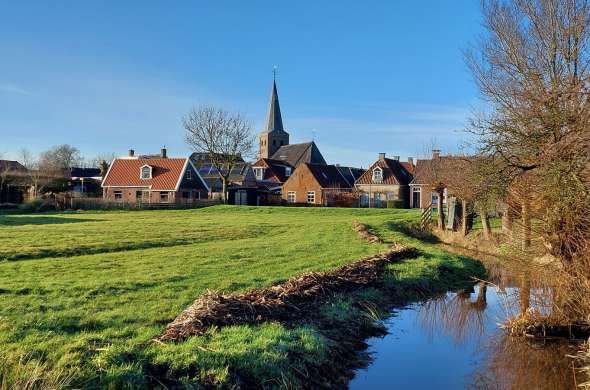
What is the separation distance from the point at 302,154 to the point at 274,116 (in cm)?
1868

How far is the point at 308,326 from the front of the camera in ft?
27.6

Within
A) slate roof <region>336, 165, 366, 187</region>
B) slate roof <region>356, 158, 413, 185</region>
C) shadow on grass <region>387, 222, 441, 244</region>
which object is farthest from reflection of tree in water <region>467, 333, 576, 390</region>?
slate roof <region>336, 165, 366, 187</region>

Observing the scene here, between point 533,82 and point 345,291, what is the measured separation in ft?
25.0

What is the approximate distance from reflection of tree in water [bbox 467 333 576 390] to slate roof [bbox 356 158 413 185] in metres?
44.9

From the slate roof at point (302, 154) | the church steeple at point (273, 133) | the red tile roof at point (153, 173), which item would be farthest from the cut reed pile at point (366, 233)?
the church steeple at point (273, 133)

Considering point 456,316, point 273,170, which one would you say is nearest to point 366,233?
point 456,316

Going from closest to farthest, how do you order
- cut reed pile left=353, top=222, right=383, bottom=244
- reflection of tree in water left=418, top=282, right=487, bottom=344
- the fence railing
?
reflection of tree in water left=418, top=282, right=487, bottom=344
cut reed pile left=353, top=222, right=383, bottom=244
the fence railing

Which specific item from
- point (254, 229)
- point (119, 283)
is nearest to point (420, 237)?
point (254, 229)

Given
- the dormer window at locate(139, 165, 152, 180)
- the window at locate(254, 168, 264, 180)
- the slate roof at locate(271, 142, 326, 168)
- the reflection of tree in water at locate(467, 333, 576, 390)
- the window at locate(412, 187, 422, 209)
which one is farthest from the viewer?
the slate roof at locate(271, 142, 326, 168)

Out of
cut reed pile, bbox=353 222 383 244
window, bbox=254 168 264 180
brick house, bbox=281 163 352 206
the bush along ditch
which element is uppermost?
window, bbox=254 168 264 180

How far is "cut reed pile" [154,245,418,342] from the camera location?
7.52 m

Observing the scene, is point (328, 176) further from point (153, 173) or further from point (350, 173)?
point (153, 173)

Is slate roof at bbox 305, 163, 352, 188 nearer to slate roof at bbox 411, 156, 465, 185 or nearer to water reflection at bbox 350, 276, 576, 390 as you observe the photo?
slate roof at bbox 411, 156, 465, 185

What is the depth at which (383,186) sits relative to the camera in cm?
5397
